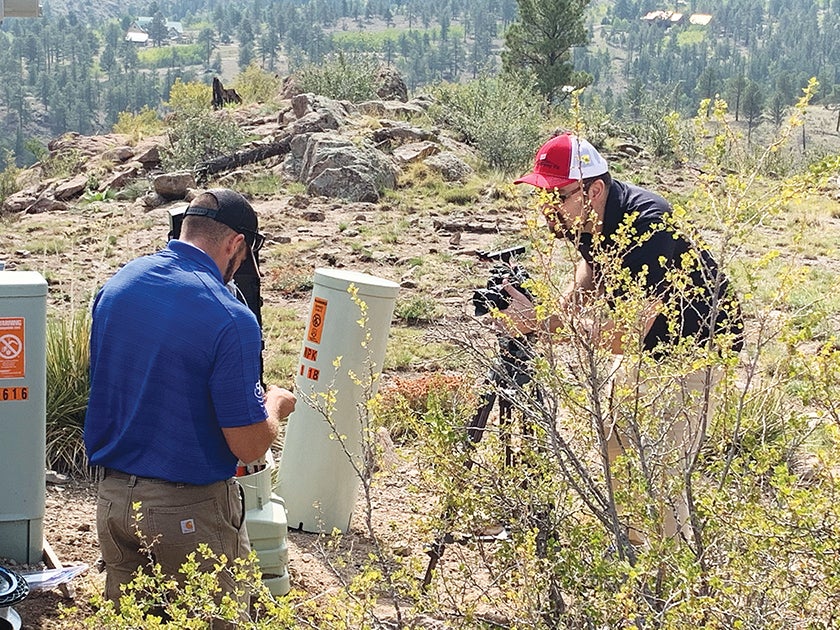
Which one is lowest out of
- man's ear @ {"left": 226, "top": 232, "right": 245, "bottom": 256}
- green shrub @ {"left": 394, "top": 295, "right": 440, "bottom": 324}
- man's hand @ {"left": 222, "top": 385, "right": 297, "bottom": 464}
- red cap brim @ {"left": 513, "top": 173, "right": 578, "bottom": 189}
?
green shrub @ {"left": 394, "top": 295, "right": 440, "bottom": 324}

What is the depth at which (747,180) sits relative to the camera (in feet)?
6.87

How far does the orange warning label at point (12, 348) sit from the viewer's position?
11.6 feet

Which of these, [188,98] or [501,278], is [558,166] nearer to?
[501,278]

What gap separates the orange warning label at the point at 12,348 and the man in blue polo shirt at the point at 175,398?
31.7 inches

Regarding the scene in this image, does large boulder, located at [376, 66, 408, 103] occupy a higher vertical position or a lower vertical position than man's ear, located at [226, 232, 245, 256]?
lower

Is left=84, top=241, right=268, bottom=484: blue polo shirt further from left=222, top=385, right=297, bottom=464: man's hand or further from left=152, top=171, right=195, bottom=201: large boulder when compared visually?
left=152, top=171, right=195, bottom=201: large boulder

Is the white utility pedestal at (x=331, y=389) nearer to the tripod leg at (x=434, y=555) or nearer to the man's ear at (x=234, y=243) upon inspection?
the tripod leg at (x=434, y=555)

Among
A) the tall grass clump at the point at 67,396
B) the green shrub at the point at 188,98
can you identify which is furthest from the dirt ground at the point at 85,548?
the green shrub at the point at 188,98

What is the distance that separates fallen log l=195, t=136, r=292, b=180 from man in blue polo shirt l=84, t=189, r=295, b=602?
13976 mm

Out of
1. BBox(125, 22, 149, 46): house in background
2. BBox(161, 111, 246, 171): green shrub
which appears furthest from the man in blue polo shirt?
BBox(125, 22, 149, 46): house in background

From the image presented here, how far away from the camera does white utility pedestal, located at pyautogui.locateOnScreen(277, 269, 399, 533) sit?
442cm

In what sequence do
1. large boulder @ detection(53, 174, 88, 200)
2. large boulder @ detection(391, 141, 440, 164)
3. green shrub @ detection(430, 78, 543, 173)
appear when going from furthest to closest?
green shrub @ detection(430, 78, 543, 173)
large boulder @ detection(391, 141, 440, 164)
large boulder @ detection(53, 174, 88, 200)

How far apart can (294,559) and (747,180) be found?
3008mm

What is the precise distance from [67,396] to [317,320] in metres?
1.58
